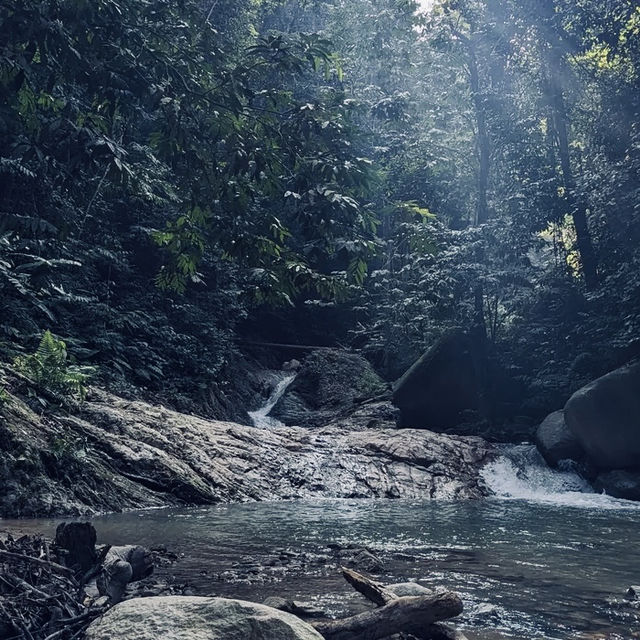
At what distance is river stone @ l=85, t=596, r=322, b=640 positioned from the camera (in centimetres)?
304

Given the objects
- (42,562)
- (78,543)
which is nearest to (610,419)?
(78,543)

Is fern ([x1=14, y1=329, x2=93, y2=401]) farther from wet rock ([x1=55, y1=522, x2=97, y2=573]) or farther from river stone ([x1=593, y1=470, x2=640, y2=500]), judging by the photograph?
river stone ([x1=593, y1=470, x2=640, y2=500])

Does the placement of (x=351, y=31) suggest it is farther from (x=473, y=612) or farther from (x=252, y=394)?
(x=473, y=612)

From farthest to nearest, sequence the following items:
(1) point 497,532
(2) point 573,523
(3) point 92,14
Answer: (2) point 573,523
(1) point 497,532
(3) point 92,14

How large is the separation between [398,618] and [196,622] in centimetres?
131

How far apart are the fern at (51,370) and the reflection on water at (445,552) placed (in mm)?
2864

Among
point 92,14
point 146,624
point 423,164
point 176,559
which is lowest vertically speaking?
point 176,559

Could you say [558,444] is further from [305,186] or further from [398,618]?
[398,618]

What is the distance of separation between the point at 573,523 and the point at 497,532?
6.35ft

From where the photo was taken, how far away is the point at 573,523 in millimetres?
10266

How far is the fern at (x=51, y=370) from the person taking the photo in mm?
11234

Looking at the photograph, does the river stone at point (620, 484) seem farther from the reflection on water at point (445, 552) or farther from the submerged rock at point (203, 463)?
the submerged rock at point (203, 463)

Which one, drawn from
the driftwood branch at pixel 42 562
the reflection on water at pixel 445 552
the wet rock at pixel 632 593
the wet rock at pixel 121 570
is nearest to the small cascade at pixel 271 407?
the reflection on water at pixel 445 552

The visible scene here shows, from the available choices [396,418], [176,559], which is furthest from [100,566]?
[396,418]
